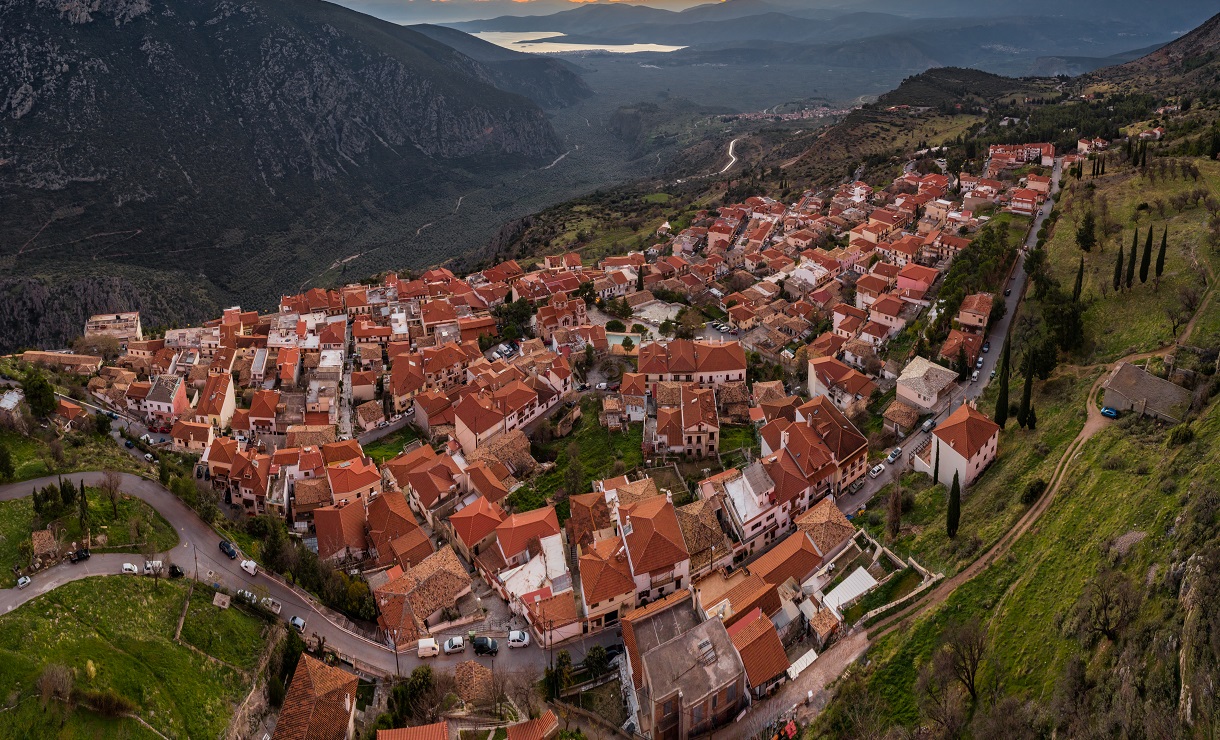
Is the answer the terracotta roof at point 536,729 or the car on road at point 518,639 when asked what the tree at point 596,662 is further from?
the terracotta roof at point 536,729

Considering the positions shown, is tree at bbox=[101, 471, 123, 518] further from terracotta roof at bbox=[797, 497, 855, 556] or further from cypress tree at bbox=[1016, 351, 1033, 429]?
cypress tree at bbox=[1016, 351, 1033, 429]

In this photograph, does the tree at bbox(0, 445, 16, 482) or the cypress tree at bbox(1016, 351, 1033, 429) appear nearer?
the tree at bbox(0, 445, 16, 482)

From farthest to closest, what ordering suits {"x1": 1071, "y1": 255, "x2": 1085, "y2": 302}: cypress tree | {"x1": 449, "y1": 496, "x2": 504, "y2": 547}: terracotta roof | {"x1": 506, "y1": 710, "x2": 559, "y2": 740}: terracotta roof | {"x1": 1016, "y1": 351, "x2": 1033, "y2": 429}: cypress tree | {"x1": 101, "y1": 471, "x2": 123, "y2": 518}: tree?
{"x1": 1071, "y1": 255, "x2": 1085, "y2": 302}: cypress tree < {"x1": 449, "y1": 496, "x2": 504, "y2": 547}: terracotta roof < {"x1": 1016, "y1": 351, "x2": 1033, "y2": 429}: cypress tree < {"x1": 101, "y1": 471, "x2": 123, "y2": 518}: tree < {"x1": 506, "y1": 710, "x2": 559, "y2": 740}: terracotta roof

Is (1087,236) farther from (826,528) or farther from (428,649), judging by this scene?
(428,649)

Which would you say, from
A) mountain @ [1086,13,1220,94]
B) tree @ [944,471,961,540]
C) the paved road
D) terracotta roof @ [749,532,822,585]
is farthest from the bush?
mountain @ [1086,13,1220,94]

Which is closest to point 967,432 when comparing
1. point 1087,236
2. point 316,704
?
point 1087,236

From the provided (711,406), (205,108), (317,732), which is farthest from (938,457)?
(205,108)

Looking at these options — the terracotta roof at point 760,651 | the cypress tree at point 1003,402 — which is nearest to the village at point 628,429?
the terracotta roof at point 760,651
